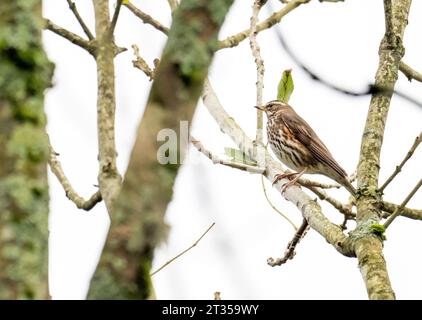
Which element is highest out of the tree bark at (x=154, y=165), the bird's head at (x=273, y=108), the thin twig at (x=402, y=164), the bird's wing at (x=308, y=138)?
the bird's head at (x=273, y=108)

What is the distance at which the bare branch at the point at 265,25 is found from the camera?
5.84 metres

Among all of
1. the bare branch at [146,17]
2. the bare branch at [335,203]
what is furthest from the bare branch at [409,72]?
the bare branch at [146,17]

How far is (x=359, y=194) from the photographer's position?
5.75 m

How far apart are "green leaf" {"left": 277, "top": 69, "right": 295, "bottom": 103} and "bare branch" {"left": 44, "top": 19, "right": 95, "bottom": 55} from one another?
8.06ft

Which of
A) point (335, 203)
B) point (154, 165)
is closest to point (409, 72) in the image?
point (335, 203)

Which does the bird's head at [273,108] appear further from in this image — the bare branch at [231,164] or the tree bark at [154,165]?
the tree bark at [154,165]

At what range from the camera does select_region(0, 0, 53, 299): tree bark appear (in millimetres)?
2592

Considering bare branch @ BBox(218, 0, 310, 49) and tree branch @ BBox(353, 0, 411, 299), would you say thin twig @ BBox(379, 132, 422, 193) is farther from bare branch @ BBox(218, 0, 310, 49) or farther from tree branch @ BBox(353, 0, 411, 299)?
bare branch @ BBox(218, 0, 310, 49)

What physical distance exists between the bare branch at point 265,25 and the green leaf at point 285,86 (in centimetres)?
100

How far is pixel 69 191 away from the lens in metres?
5.18

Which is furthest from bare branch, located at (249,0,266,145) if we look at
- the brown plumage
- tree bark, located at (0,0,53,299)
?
tree bark, located at (0,0,53,299)
